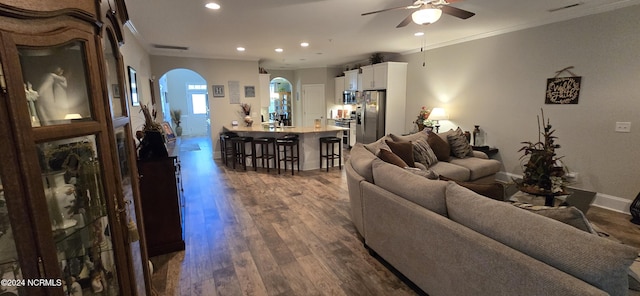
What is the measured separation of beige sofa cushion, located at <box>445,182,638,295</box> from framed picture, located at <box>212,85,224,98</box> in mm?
6569

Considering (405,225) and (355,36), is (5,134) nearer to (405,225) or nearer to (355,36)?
(405,225)

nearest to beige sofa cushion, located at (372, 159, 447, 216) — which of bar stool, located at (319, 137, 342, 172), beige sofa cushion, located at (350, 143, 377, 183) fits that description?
beige sofa cushion, located at (350, 143, 377, 183)

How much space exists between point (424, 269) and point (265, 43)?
4.81 m

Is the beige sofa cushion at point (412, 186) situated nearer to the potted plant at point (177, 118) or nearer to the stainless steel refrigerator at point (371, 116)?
the stainless steel refrigerator at point (371, 116)

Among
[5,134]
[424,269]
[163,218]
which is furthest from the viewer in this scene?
[163,218]

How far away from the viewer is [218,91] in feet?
23.2

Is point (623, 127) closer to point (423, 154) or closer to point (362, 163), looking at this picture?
point (423, 154)

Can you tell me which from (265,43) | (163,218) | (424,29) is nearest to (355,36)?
(424,29)

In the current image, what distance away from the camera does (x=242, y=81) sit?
7.33m

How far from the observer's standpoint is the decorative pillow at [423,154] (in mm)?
4078

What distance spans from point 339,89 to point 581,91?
6291 millimetres

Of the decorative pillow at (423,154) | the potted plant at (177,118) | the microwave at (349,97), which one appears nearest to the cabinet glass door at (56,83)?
the decorative pillow at (423,154)

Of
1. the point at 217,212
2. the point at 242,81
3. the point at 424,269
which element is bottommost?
the point at 217,212

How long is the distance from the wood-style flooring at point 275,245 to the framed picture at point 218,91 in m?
3.04
